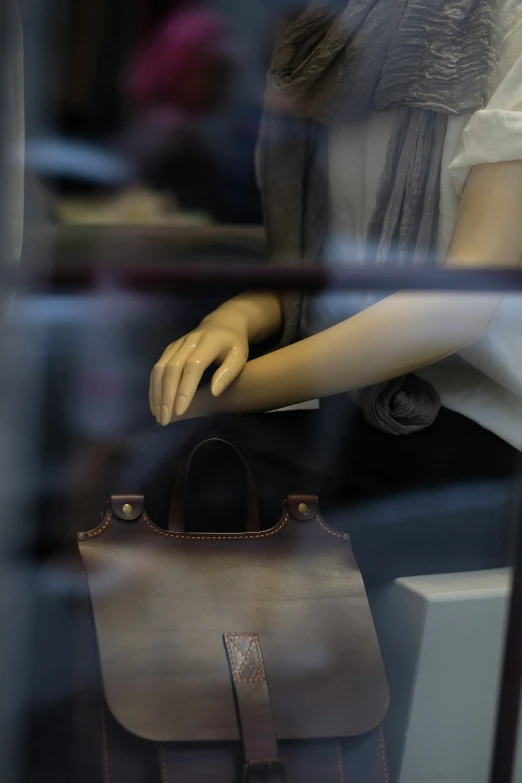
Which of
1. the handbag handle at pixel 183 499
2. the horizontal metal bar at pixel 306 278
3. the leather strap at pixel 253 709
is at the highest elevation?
the horizontal metal bar at pixel 306 278

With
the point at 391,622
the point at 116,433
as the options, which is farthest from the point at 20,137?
the point at 391,622

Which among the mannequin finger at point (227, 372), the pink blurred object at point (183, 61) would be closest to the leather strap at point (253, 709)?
the mannequin finger at point (227, 372)

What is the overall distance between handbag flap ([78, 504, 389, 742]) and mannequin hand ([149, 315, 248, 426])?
10cm

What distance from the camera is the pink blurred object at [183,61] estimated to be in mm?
886

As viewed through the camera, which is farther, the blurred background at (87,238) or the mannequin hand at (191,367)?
the mannequin hand at (191,367)

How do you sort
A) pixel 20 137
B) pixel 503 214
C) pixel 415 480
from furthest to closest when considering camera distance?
pixel 415 480
pixel 503 214
pixel 20 137

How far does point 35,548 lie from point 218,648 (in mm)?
171

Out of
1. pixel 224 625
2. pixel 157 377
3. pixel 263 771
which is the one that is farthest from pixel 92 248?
pixel 263 771

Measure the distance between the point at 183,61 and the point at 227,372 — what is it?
1.15ft

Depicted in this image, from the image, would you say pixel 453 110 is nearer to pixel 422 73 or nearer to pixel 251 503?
pixel 422 73

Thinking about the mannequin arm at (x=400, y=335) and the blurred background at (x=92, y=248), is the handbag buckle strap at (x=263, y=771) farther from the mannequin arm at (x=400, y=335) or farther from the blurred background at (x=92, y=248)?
the mannequin arm at (x=400, y=335)

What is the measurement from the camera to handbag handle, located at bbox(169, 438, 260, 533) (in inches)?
30.0

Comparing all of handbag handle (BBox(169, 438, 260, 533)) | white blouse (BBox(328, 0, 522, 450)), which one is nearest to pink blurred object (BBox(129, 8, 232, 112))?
white blouse (BBox(328, 0, 522, 450))

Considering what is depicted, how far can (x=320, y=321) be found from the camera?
823mm
